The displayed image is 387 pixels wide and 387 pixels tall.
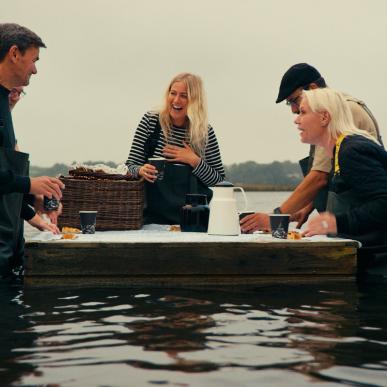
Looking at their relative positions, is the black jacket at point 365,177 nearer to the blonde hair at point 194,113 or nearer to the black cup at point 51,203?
the blonde hair at point 194,113

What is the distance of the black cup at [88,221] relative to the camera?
18.7 feet

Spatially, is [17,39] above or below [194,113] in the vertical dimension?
above

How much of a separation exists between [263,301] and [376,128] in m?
1.99

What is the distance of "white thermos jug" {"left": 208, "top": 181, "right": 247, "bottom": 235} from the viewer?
5.74 meters

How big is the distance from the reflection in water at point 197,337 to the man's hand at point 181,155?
1493 millimetres

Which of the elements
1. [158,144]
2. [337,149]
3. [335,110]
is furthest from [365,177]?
[158,144]

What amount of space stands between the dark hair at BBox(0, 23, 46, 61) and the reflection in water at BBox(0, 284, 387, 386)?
1677 mm

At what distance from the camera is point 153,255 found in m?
5.32

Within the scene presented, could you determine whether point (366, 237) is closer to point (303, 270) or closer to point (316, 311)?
point (303, 270)

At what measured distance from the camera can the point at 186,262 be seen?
5.34 meters

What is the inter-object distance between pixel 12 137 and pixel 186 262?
1516mm

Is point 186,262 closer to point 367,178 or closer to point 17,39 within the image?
point 367,178

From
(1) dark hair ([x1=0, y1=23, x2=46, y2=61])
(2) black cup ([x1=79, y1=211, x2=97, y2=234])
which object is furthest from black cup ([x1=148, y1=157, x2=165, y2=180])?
(1) dark hair ([x1=0, y1=23, x2=46, y2=61])

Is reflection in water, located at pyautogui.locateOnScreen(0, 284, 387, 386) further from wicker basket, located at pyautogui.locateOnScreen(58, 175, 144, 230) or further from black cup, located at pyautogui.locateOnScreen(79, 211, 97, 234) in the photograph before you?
wicker basket, located at pyautogui.locateOnScreen(58, 175, 144, 230)
